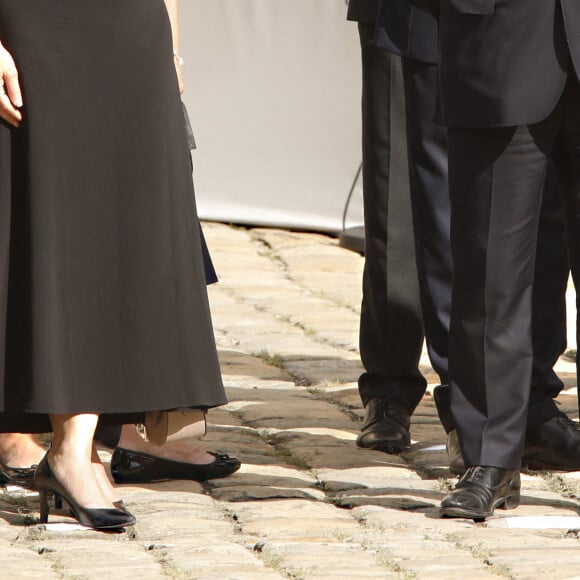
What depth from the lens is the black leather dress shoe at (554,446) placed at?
156 inches

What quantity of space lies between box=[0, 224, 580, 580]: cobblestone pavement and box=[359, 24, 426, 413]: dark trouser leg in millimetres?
204

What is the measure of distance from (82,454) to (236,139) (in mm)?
5571

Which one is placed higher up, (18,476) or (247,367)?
(18,476)

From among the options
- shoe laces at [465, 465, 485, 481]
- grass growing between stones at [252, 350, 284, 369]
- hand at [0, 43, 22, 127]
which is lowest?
grass growing between stones at [252, 350, 284, 369]

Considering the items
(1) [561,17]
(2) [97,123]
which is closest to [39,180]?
(2) [97,123]

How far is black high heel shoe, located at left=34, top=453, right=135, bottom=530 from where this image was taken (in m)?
3.29

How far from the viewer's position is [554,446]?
3975mm

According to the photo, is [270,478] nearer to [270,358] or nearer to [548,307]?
[548,307]

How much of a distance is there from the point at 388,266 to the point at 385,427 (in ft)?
1.58

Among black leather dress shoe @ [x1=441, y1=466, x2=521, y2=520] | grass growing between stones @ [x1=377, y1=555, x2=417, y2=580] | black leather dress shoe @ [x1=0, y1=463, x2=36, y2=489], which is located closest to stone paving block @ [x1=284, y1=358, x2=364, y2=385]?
black leather dress shoe @ [x1=0, y1=463, x2=36, y2=489]

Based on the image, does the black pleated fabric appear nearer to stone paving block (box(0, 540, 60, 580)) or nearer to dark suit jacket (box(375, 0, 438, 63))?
stone paving block (box(0, 540, 60, 580))

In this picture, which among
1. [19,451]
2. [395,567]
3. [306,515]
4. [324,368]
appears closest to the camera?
[395,567]

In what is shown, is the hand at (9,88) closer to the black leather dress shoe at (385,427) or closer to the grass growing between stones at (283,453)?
the grass growing between stones at (283,453)

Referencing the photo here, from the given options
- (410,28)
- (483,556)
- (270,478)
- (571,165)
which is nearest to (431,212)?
(410,28)
